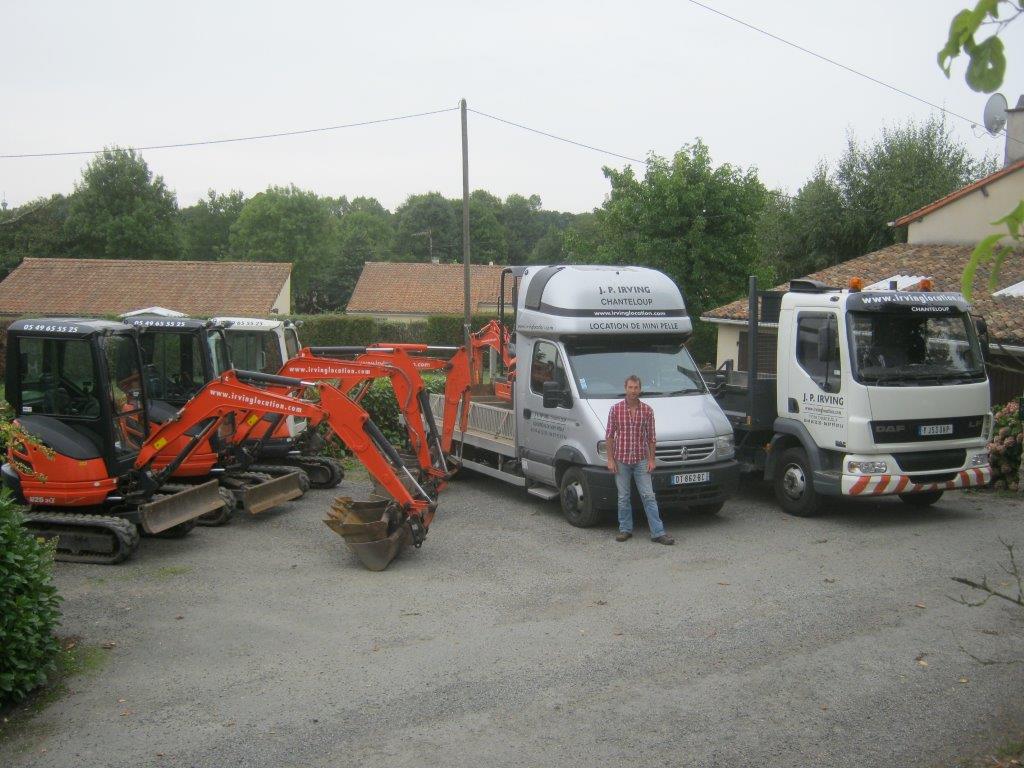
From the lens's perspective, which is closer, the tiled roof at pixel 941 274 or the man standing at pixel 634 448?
the man standing at pixel 634 448

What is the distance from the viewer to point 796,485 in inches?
454

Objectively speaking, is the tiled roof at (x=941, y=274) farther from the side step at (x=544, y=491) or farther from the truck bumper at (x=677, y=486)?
the side step at (x=544, y=491)

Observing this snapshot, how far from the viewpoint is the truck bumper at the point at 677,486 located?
10562 millimetres

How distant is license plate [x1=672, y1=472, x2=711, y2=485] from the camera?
1062 cm

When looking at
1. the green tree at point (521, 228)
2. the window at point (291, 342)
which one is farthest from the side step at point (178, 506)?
the green tree at point (521, 228)

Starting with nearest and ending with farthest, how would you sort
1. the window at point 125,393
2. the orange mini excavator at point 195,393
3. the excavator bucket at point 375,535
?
the excavator bucket at point 375,535
the window at point 125,393
the orange mini excavator at point 195,393

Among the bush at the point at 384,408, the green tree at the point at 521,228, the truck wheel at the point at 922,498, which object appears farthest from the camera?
the green tree at the point at 521,228

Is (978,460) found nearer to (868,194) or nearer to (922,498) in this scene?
(922,498)

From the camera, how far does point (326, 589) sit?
862cm

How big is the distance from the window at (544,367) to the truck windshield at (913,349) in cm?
346

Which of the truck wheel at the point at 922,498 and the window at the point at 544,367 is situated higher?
the window at the point at 544,367

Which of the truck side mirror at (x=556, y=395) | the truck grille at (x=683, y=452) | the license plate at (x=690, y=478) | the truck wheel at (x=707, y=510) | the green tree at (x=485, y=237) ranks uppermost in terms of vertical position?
the green tree at (x=485, y=237)

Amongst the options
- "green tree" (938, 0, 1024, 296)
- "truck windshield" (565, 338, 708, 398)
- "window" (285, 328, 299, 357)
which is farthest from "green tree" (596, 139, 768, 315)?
"green tree" (938, 0, 1024, 296)

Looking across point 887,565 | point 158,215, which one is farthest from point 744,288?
point 158,215
